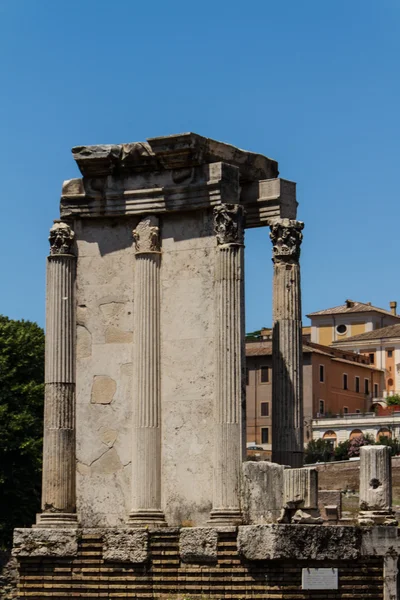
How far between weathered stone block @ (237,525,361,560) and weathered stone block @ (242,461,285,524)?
233 mm

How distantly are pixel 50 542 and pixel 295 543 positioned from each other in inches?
120

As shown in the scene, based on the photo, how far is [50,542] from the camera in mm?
18141

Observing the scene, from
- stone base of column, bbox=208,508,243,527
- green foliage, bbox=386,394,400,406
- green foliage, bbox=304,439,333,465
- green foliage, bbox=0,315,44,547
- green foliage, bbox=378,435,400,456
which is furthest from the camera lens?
green foliage, bbox=386,394,400,406

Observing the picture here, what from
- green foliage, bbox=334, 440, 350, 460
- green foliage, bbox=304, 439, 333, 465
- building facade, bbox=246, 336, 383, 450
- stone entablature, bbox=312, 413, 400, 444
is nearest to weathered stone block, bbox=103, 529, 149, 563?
building facade, bbox=246, 336, 383, 450

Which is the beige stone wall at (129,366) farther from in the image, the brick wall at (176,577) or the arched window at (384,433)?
the arched window at (384,433)

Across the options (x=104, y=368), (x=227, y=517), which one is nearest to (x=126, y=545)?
(x=227, y=517)

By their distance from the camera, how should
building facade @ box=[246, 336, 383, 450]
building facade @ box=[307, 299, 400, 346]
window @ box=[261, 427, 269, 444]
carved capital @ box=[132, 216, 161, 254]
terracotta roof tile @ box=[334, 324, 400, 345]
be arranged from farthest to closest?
building facade @ box=[307, 299, 400, 346] → terracotta roof tile @ box=[334, 324, 400, 345] → window @ box=[261, 427, 269, 444] → building facade @ box=[246, 336, 383, 450] → carved capital @ box=[132, 216, 161, 254]

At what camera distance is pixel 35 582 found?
18297mm

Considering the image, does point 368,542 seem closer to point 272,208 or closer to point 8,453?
point 272,208

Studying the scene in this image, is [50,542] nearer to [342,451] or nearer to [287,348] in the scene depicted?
[287,348]

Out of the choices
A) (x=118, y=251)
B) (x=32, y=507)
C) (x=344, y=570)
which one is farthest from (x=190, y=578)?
(x=32, y=507)

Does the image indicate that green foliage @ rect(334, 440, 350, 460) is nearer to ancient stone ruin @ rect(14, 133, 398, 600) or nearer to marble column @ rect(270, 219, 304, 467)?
marble column @ rect(270, 219, 304, 467)

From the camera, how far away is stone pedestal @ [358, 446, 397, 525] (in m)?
18.6

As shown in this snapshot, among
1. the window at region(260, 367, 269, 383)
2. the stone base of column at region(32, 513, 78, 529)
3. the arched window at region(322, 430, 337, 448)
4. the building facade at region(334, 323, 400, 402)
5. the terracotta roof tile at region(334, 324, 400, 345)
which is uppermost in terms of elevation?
the terracotta roof tile at region(334, 324, 400, 345)
